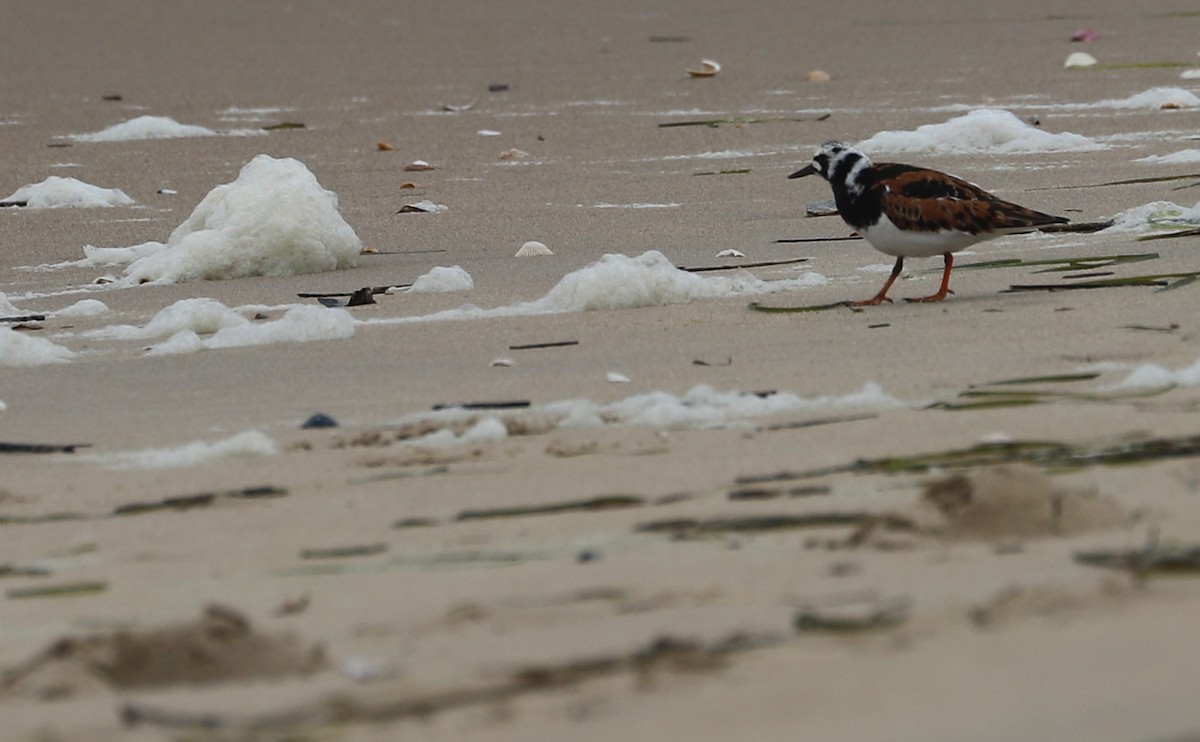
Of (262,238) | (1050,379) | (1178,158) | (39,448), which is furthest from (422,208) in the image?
(1050,379)

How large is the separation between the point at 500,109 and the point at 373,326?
6.75m

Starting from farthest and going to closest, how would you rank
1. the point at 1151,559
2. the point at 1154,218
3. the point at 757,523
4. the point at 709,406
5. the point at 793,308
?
the point at 1154,218 < the point at 793,308 < the point at 709,406 < the point at 757,523 < the point at 1151,559

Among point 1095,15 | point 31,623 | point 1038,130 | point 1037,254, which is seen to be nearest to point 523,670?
point 31,623

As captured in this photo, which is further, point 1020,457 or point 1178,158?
point 1178,158

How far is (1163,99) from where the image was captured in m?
11.4

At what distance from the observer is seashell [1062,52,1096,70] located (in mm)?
14172

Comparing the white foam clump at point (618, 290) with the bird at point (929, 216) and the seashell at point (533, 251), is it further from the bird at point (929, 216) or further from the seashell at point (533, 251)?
the seashell at point (533, 251)

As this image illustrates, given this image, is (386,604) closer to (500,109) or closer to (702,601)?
(702,601)

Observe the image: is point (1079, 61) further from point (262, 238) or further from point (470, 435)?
point (470, 435)

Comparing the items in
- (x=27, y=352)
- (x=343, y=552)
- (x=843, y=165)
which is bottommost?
(x=343, y=552)

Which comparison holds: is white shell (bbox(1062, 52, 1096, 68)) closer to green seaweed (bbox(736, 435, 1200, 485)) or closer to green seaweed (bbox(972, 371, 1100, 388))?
green seaweed (bbox(972, 371, 1100, 388))

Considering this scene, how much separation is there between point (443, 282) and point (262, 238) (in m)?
1.02

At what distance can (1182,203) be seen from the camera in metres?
8.02

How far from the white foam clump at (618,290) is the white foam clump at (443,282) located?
445mm
